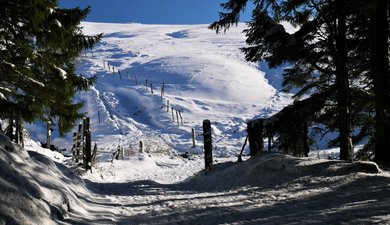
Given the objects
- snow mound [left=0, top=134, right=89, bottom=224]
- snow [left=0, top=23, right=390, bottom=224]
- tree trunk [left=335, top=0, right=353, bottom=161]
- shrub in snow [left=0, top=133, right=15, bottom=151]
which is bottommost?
snow [left=0, top=23, right=390, bottom=224]

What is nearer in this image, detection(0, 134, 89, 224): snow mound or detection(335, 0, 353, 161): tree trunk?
detection(0, 134, 89, 224): snow mound

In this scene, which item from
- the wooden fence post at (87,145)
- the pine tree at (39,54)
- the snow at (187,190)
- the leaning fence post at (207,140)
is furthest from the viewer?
the wooden fence post at (87,145)

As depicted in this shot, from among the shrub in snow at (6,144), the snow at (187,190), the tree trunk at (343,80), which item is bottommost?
the snow at (187,190)

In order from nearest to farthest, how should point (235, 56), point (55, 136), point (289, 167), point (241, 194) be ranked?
point (241, 194) < point (289, 167) < point (55, 136) < point (235, 56)

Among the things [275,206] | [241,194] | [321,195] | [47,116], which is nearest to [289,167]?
[241,194]

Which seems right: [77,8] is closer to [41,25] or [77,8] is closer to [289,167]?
[41,25]

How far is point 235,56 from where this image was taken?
133125 millimetres

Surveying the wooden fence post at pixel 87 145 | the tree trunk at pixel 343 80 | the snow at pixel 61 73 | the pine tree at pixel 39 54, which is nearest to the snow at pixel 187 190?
the wooden fence post at pixel 87 145

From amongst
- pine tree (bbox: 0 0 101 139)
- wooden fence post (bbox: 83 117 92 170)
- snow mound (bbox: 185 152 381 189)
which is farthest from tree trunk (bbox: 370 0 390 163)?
wooden fence post (bbox: 83 117 92 170)

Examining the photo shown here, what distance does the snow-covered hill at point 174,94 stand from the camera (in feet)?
251

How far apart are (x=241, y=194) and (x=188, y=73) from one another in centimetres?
10922

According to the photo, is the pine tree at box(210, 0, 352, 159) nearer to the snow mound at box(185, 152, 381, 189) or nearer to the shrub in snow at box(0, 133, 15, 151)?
the snow mound at box(185, 152, 381, 189)

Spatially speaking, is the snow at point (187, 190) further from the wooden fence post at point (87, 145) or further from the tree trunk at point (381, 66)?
the tree trunk at point (381, 66)

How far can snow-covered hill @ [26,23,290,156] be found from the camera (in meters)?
76.4
